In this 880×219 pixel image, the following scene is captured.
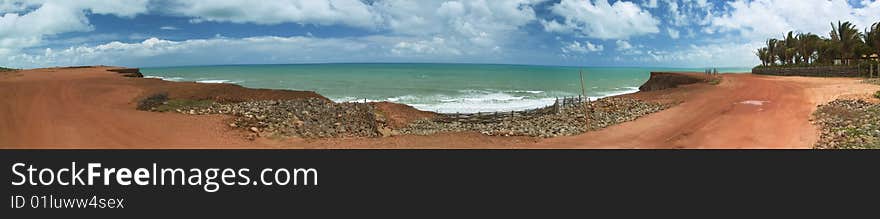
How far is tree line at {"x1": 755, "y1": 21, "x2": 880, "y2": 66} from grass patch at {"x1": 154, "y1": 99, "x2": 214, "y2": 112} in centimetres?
4292

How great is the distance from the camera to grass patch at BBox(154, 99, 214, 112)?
13461 mm

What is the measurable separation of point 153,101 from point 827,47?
1997 inches

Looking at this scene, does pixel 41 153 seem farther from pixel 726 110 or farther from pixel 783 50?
pixel 783 50

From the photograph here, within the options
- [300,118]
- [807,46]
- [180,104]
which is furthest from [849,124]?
[807,46]

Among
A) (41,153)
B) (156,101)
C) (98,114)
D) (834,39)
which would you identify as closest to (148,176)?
(41,153)

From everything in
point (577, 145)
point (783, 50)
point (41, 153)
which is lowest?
point (577, 145)

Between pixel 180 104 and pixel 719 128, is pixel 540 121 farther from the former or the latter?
pixel 180 104

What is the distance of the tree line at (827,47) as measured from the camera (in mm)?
35094

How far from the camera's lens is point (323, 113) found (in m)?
14.3

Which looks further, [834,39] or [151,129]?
[834,39]

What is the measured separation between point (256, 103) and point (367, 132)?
14.1ft

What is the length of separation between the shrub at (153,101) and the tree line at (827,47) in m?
44.0

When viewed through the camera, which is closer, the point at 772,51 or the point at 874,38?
the point at 874,38

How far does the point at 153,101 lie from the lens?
14.0 meters
